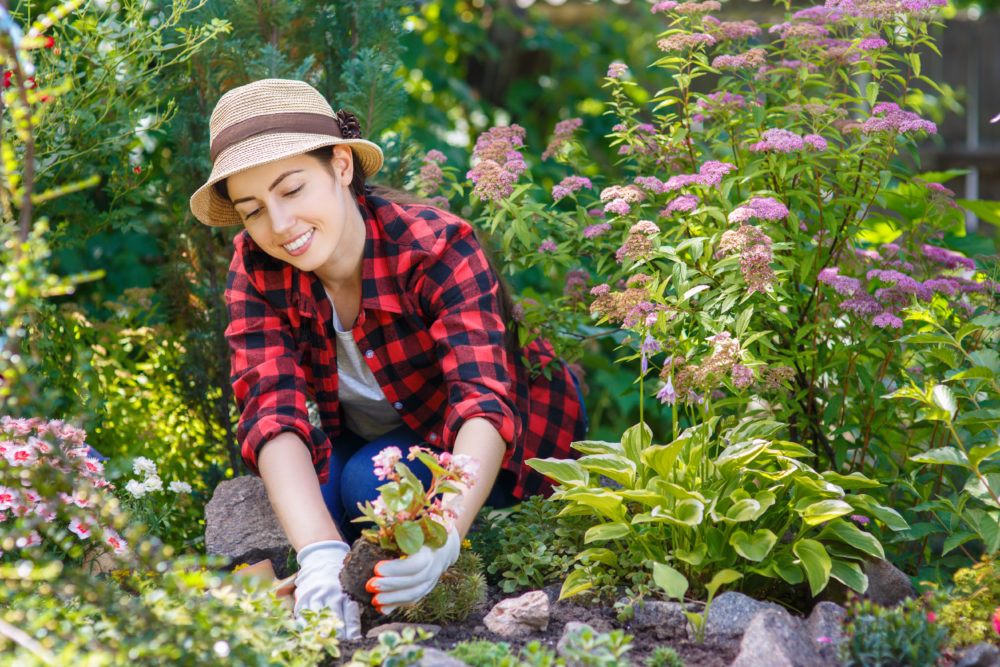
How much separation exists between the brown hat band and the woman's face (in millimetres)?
70

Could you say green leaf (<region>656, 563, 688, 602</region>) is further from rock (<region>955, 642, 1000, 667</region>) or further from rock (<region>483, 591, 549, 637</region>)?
rock (<region>955, 642, 1000, 667</region>)

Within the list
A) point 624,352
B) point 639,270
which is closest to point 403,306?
point 639,270

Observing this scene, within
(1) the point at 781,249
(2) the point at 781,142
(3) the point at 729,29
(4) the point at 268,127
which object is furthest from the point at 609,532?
(3) the point at 729,29

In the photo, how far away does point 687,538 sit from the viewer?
1842 mm

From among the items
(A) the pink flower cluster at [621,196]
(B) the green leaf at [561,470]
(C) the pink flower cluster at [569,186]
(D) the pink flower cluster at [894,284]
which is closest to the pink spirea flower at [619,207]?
(A) the pink flower cluster at [621,196]

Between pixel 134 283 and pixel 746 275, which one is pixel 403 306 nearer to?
pixel 746 275

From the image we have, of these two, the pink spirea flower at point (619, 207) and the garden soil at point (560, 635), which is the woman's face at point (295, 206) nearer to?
the pink spirea flower at point (619, 207)

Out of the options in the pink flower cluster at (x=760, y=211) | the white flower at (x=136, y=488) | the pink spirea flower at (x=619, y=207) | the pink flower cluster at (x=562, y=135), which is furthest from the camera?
the pink flower cluster at (x=562, y=135)

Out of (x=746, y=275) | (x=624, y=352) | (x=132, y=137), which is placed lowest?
(x=624, y=352)

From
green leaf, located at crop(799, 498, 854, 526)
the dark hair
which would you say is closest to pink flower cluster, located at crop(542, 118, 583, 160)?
the dark hair

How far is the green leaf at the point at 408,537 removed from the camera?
5.12 feet

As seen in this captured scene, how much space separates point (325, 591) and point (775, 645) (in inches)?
33.0

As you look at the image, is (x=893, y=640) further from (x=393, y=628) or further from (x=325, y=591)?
(x=325, y=591)

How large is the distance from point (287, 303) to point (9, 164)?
99 cm
